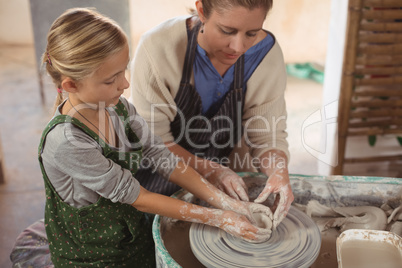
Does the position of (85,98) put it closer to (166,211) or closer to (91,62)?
(91,62)

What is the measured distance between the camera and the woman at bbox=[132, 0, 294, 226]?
1.82 meters

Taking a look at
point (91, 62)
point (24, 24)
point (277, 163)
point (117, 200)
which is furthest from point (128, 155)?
point (24, 24)

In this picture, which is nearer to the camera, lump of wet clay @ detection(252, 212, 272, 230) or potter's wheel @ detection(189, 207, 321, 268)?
potter's wheel @ detection(189, 207, 321, 268)

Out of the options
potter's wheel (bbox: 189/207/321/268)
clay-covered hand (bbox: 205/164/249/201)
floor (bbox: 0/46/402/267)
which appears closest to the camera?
potter's wheel (bbox: 189/207/321/268)

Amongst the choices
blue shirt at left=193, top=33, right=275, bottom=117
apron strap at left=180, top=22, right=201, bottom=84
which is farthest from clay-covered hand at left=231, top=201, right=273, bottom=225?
apron strap at left=180, top=22, right=201, bottom=84

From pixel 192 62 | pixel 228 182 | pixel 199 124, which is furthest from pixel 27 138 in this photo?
pixel 228 182

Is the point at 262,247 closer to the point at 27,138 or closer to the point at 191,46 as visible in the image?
the point at 191,46

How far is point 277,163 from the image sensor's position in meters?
1.91

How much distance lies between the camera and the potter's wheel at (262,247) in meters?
1.52

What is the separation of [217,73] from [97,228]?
849 mm

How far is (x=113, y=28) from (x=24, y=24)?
5511mm

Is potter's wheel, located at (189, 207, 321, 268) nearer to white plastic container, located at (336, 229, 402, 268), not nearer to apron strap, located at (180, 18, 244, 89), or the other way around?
white plastic container, located at (336, 229, 402, 268)

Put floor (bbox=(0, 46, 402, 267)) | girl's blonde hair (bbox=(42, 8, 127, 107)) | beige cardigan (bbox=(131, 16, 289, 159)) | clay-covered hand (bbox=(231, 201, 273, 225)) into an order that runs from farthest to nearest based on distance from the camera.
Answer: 1. floor (bbox=(0, 46, 402, 267))
2. beige cardigan (bbox=(131, 16, 289, 159))
3. clay-covered hand (bbox=(231, 201, 273, 225))
4. girl's blonde hair (bbox=(42, 8, 127, 107))

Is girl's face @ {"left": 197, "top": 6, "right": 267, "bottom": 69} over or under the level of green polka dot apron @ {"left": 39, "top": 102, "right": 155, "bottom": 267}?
over
